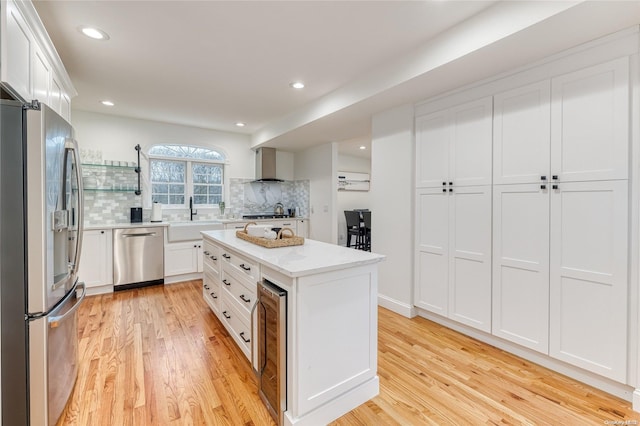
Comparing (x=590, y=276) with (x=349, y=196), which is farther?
(x=349, y=196)

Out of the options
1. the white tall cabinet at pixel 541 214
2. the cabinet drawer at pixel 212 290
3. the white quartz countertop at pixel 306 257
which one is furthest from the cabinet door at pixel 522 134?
the cabinet drawer at pixel 212 290

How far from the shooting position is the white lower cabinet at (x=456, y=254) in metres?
2.43

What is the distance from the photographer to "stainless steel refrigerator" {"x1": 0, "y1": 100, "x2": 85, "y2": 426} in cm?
129

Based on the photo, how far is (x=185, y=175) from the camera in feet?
16.3

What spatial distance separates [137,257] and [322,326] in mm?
3600

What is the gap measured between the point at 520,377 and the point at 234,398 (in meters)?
1.99

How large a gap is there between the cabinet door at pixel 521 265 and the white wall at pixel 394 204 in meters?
0.85

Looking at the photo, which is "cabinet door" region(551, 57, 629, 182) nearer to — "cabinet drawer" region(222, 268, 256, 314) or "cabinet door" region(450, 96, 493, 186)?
"cabinet door" region(450, 96, 493, 186)

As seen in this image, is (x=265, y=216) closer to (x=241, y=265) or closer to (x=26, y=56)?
(x=241, y=265)

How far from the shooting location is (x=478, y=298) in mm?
2469

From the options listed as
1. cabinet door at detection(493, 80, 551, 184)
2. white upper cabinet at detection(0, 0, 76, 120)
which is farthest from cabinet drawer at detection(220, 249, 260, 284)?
cabinet door at detection(493, 80, 551, 184)

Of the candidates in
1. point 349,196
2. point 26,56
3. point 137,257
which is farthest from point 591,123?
point 349,196

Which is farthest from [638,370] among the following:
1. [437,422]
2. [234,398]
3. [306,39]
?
[306,39]

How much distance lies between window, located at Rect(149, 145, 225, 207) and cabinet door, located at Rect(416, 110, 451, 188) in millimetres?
3778
